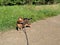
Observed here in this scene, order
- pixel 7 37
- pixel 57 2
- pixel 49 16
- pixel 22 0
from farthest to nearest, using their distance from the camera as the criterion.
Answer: pixel 57 2, pixel 22 0, pixel 49 16, pixel 7 37

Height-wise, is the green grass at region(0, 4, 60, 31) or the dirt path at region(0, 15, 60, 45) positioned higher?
the dirt path at region(0, 15, 60, 45)

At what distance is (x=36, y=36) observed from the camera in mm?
6484

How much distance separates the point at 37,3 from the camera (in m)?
13.0

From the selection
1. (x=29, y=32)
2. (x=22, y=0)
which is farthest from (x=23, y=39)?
(x=22, y=0)

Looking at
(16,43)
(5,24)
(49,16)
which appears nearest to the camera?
(16,43)

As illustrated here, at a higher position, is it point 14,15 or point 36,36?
point 36,36

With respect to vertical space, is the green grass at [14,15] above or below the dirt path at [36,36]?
below

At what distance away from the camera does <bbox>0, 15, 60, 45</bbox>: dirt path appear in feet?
19.8

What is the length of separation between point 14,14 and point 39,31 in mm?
2247

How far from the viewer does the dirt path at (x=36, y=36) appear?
6031 mm

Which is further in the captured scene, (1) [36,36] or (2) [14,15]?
(2) [14,15]

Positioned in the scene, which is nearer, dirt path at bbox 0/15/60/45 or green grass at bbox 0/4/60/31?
dirt path at bbox 0/15/60/45

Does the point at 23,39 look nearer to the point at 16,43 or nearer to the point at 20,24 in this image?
the point at 16,43

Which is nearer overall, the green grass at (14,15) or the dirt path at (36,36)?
the dirt path at (36,36)
